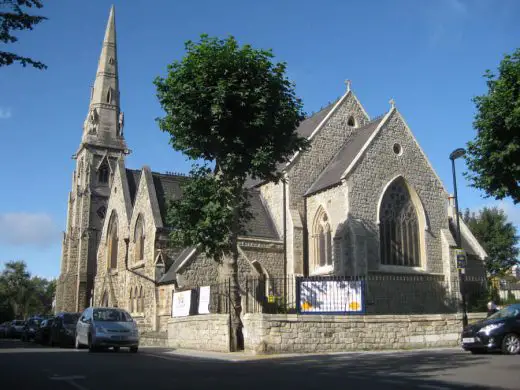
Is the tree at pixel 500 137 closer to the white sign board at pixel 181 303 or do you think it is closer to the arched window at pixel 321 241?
the arched window at pixel 321 241

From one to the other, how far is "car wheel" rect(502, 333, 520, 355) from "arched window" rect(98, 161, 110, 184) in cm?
4881

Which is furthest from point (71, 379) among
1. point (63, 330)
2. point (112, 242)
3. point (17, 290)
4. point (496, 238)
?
point (17, 290)

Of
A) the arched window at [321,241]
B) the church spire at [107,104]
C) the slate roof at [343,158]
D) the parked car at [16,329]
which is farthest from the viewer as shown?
the church spire at [107,104]

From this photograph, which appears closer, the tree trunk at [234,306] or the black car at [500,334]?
the black car at [500,334]

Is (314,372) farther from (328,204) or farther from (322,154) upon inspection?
(322,154)

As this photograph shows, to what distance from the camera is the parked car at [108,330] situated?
19.3 metres

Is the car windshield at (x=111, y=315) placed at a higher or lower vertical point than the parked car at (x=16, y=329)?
higher

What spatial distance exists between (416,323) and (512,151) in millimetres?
8302

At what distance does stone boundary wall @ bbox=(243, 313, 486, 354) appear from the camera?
18.3 m

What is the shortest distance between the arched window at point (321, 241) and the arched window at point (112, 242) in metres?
15.8

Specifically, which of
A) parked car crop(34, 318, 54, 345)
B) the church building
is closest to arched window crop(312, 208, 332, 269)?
the church building

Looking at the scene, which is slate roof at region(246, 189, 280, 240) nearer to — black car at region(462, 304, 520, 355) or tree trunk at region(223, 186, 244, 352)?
tree trunk at region(223, 186, 244, 352)

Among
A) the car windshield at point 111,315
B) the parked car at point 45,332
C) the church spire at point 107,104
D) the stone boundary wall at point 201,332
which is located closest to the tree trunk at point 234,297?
the stone boundary wall at point 201,332

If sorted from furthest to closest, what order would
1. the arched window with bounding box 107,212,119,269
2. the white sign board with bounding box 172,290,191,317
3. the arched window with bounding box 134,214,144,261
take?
the arched window with bounding box 107,212,119,269, the arched window with bounding box 134,214,144,261, the white sign board with bounding box 172,290,191,317
